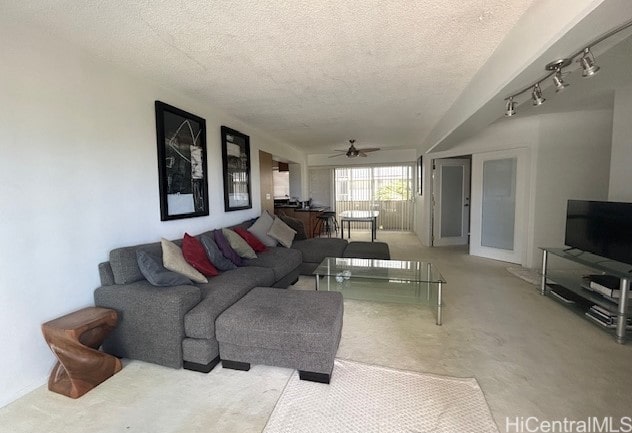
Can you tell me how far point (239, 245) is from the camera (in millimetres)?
3311

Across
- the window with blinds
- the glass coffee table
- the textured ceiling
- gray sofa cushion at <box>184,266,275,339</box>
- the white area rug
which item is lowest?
the white area rug

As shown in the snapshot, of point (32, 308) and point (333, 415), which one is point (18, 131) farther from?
point (333, 415)

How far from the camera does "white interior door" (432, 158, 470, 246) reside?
6.03 m

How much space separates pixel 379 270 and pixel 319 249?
108 cm

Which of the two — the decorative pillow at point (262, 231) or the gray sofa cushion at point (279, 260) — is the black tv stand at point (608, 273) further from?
the decorative pillow at point (262, 231)

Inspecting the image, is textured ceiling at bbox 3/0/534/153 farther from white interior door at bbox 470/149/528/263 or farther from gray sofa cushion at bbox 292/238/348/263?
white interior door at bbox 470/149/528/263

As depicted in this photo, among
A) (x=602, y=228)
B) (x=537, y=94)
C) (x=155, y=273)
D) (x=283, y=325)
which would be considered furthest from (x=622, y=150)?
(x=155, y=273)

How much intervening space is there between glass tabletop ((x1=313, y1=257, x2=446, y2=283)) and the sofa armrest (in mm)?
1422

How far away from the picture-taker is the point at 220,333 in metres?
1.89

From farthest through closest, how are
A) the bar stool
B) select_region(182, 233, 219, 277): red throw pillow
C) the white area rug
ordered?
the bar stool < select_region(182, 233, 219, 277): red throw pillow < the white area rug

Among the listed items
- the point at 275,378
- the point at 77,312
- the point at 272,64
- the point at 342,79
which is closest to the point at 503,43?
the point at 342,79

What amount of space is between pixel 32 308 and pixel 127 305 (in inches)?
20.8

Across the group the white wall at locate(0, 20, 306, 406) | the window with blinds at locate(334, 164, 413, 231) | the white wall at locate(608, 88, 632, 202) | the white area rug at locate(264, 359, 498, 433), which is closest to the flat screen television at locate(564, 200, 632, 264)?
the white wall at locate(608, 88, 632, 202)

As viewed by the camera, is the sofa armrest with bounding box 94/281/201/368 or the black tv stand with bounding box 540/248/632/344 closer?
the sofa armrest with bounding box 94/281/201/368
